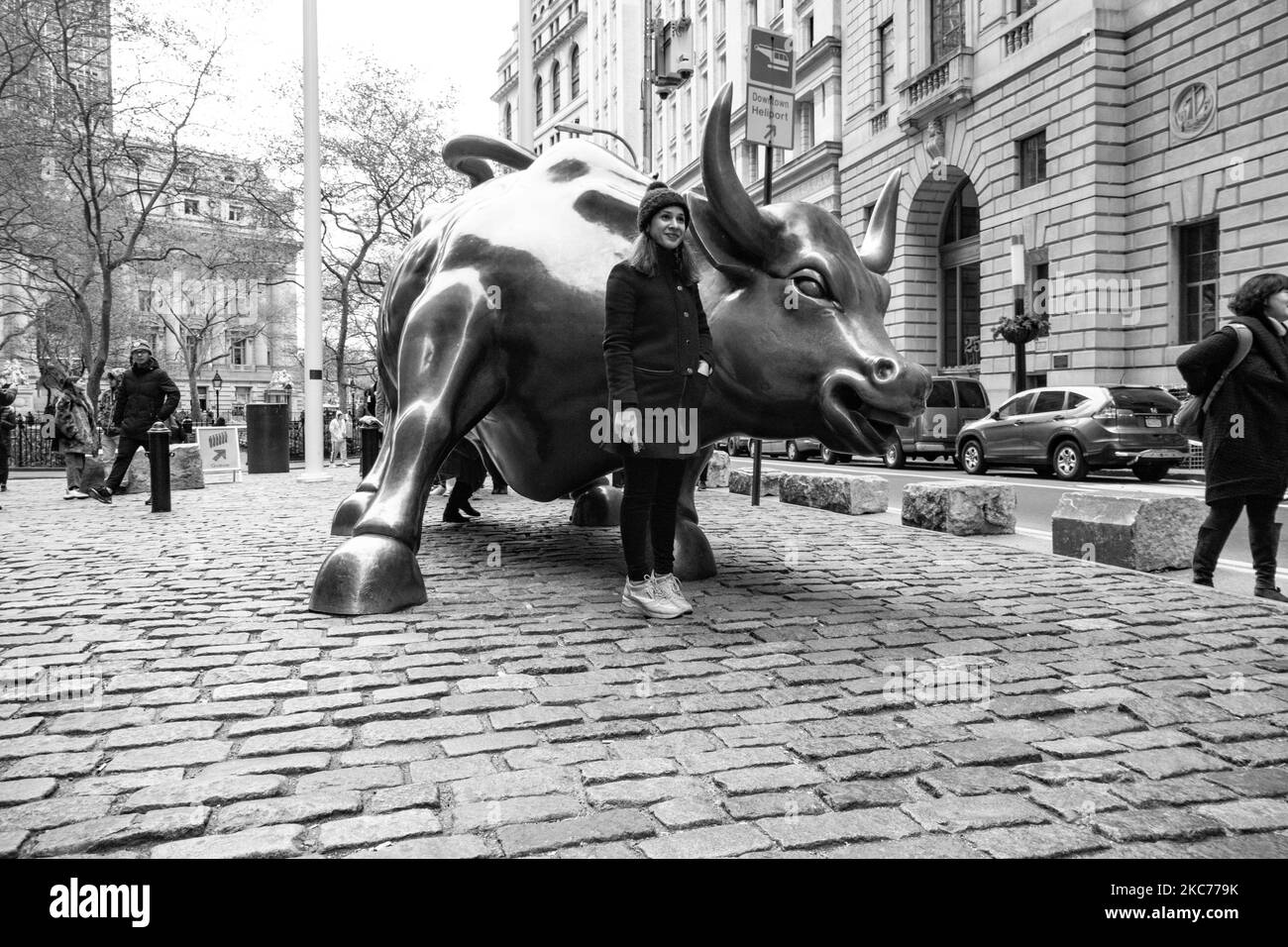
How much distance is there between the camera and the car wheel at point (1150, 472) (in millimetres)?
16141

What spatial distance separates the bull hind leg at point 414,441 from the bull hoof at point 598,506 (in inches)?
108

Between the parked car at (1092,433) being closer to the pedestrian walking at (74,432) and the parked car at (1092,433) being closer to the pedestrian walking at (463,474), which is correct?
the pedestrian walking at (463,474)

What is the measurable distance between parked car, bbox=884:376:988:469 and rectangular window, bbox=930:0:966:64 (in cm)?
1087

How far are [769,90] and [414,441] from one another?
7430mm

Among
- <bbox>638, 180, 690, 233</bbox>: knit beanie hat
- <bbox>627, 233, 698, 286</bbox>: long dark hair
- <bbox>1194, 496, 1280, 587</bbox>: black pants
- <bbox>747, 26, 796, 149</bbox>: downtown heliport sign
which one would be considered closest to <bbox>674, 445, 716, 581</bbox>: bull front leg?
<bbox>627, 233, 698, 286</bbox>: long dark hair

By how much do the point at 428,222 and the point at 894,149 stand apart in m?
27.0

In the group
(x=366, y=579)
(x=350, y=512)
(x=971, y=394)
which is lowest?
(x=366, y=579)

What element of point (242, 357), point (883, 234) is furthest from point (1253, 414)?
point (242, 357)

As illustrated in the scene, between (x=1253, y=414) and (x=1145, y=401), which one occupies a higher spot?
(x=1145, y=401)

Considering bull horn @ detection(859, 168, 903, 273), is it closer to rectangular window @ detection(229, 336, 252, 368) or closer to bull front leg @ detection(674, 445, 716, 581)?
bull front leg @ detection(674, 445, 716, 581)

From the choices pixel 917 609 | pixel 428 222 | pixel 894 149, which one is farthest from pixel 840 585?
pixel 894 149

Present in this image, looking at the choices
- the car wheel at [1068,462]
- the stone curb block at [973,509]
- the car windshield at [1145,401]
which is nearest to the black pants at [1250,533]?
the stone curb block at [973,509]

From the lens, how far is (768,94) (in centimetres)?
1059

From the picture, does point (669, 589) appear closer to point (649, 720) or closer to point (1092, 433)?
point (649, 720)
